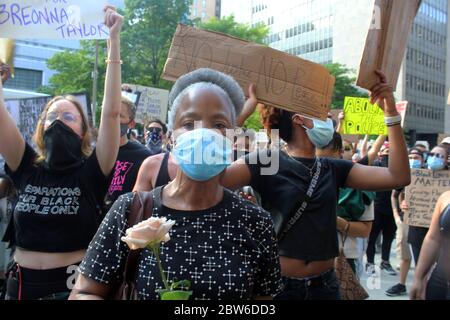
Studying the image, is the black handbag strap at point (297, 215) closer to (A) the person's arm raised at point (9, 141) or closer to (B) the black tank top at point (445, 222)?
(B) the black tank top at point (445, 222)

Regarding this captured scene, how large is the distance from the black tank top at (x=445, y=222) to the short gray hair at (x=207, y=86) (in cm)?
197

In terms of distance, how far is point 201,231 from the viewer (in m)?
1.78

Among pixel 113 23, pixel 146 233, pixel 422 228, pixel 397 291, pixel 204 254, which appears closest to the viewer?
pixel 146 233

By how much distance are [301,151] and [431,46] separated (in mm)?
74304

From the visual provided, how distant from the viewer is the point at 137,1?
25.4 meters

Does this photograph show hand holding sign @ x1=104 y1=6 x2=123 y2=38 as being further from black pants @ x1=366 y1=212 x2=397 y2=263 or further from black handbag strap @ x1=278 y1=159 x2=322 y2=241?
black pants @ x1=366 y1=212 x2=397 y2=263

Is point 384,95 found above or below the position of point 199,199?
above


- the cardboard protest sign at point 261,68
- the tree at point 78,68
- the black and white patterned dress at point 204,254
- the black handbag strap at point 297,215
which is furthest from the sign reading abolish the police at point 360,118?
the tree at point 78,68

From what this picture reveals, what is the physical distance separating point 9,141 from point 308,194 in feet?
5.60

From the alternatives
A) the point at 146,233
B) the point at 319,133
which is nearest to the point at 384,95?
the point at 319,133

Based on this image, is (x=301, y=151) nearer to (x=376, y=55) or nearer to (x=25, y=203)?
(x=376, y=55)

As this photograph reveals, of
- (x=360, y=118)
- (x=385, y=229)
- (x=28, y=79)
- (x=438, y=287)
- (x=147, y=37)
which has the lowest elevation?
(x=385, y=229)

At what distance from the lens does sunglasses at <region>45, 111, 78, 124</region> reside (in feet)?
9.59

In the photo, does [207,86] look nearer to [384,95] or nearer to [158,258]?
[158,258]
